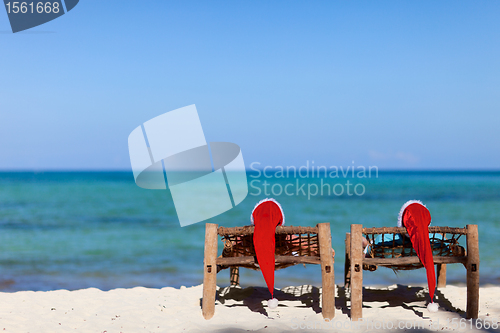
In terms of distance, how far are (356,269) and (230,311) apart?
5.18 ft

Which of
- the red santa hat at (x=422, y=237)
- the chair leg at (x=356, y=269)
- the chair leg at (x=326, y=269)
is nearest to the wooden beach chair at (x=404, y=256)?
the chair leg at (x=356, y=269)

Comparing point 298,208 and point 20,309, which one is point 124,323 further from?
point 298,208

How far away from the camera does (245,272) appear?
7840 mm

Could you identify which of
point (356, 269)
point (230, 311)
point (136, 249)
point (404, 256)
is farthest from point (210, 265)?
point (136, 249)

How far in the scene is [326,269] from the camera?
14.6 ft

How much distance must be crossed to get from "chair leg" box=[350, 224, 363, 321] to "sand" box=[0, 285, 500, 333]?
0.45 feet

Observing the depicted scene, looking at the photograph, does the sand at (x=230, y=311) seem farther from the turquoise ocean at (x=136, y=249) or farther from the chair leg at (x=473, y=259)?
the turquoise ocean at (x=136, y=249)

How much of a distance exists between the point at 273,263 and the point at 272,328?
25.1 inches

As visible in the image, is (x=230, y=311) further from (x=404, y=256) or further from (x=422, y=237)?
(x=422, y=237)

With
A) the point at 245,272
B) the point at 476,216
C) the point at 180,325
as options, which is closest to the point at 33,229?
the point at 245,272

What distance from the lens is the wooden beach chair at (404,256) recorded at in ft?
14.5

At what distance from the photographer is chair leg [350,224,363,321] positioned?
173 inches

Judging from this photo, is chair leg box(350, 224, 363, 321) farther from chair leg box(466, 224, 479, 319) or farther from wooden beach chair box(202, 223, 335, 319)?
chair leg box(466, 224, 479, 319)

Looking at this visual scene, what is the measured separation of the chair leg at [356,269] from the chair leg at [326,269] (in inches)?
8.3
